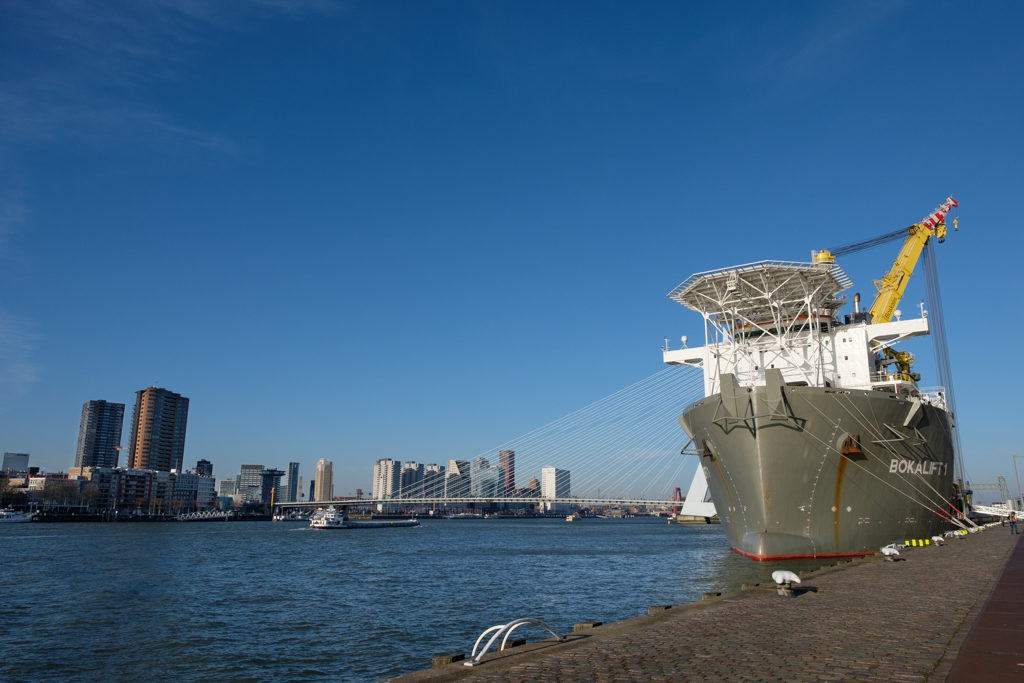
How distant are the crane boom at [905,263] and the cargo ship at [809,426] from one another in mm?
7153

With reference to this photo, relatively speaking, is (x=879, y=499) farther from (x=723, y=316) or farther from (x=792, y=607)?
(x=792, y=607)

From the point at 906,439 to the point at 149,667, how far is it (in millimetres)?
28555

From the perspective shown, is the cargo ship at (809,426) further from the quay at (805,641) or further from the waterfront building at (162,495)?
the waterfront building at (162,495)

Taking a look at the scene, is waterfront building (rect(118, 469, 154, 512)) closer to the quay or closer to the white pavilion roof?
the white pavilion roof

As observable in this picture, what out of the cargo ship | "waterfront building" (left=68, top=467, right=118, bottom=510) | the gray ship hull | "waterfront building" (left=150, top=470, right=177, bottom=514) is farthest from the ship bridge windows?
"waterfront building" (left=150, top=470, right=177, bottom=514)

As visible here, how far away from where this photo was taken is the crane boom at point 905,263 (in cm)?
4248

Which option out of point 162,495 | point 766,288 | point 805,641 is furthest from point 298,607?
point 162,495

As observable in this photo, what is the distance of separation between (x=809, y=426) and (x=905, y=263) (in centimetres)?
2400

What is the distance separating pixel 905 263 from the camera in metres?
44.3

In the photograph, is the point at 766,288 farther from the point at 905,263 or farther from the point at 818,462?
the point at 905,263

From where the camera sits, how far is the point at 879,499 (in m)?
28.9

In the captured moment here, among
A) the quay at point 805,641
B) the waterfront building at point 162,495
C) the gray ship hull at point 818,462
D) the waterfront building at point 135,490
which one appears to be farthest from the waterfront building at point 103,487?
the quay at point 805,641

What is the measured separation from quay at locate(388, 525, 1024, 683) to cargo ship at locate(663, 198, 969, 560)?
→ 9924 millimetres

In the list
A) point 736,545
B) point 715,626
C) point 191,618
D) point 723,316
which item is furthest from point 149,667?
point 723,316
